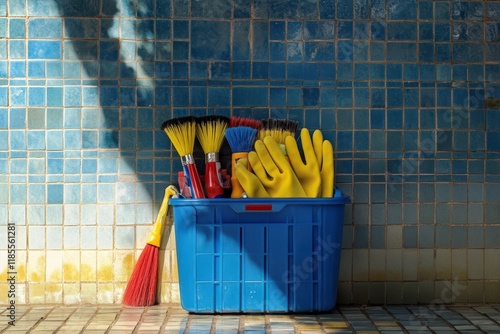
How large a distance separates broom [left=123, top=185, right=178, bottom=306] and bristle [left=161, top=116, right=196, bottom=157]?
0.99ft

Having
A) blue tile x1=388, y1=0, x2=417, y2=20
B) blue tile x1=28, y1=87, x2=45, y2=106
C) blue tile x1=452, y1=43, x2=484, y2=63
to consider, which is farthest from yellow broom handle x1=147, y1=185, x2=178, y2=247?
blue tile x1=452, y1=43, x2=484, y2=63

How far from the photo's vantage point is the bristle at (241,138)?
526 centimetres

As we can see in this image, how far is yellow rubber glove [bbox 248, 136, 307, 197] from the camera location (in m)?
5.18

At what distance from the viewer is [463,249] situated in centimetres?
554

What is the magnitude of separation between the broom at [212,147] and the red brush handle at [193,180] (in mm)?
61

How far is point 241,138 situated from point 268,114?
0.32 m

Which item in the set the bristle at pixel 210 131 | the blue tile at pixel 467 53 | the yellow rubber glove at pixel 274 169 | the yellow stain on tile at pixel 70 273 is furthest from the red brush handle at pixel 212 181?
the blue tile at pixel 467 53

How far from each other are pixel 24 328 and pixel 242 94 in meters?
2.02

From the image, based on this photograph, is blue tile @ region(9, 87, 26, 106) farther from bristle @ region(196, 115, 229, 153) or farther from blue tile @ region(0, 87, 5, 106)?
bristle @ region(196, 115, 229, 153)

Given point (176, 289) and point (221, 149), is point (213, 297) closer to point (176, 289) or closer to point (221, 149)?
point (176, 289)

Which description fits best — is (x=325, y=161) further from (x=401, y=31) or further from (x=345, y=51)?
(x=401, y=31)

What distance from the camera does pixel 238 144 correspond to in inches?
209

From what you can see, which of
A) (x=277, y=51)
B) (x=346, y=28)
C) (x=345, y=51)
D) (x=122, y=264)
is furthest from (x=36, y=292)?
(x=346, y=28)

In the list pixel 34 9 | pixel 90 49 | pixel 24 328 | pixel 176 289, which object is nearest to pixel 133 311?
pixel 176 289
